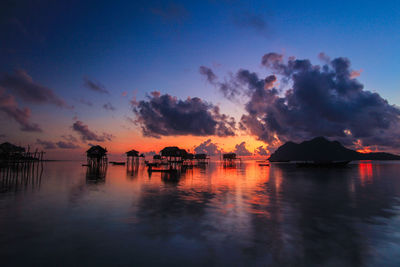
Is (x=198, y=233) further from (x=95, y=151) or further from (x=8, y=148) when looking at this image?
(x=95, y=151)

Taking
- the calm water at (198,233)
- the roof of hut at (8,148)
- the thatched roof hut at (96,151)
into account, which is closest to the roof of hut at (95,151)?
the thatched roof hut at (96,151)

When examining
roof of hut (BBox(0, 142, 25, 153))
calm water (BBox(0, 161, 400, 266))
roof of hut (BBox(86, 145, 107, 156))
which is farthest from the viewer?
roof of hut (BBox(86, 145, 107, 156))

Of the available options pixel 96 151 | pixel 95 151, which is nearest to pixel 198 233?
pixel 96 151

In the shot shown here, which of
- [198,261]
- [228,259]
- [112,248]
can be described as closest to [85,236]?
[112,248]

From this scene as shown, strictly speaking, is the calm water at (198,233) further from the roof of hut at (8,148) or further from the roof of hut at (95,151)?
the roof of hut at (95,151)

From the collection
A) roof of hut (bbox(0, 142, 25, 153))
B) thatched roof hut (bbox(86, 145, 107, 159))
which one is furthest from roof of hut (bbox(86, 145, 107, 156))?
roof of hut (bbox(0, 142, 25, 153))

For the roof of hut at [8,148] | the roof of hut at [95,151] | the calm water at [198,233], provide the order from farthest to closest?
the roof of hut at [95,151]
the roof of hut at [8,148]
the calm water at [198,233]

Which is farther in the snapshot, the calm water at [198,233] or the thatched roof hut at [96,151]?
the thatched roof hut at [96,151]

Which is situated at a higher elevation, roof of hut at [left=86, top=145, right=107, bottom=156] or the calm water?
roof of hut at [left=86, top=145, right=107, bottom=156]

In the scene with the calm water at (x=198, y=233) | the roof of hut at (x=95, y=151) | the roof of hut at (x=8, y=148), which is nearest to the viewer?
the calm water at (x=198, y=233)

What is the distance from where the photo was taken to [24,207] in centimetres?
1638

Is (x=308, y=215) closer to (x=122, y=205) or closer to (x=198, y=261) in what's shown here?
(x=198, y=261)

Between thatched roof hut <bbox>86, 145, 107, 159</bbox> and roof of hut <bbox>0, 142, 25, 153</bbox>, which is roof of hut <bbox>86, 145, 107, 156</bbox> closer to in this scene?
thatched roof hut <bbox>86, 145, 107, 159</bbox>

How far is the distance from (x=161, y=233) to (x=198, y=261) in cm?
347
